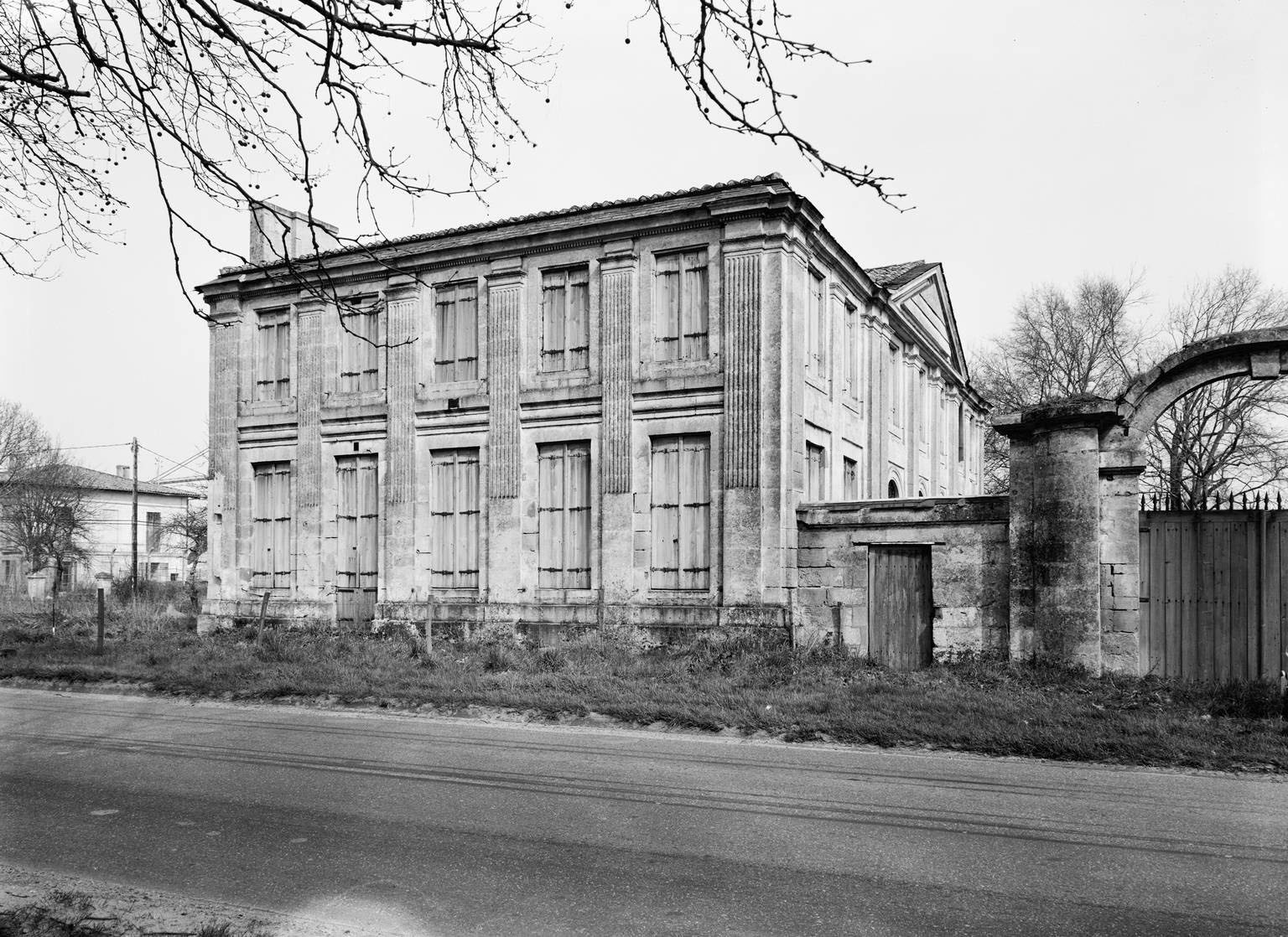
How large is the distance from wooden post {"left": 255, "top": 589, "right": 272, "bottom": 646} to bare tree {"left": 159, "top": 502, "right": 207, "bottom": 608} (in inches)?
1307

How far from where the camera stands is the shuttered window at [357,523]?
21.5m

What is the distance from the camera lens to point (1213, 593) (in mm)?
13156

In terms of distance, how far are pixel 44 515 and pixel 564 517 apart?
4086 centimetres

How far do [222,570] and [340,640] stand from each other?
5.42 metres

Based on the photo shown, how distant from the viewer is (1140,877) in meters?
5.51

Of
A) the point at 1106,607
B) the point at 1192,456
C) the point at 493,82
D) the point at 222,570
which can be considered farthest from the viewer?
the point at 1192,456

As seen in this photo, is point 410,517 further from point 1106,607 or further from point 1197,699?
point 1197,699

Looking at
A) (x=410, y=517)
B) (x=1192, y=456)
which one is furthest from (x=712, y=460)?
(x=1192, y=456)

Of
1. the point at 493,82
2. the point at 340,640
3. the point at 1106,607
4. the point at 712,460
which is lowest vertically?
the point at 340,640

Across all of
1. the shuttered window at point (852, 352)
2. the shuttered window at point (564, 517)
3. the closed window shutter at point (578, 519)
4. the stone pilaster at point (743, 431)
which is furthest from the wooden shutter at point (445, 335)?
the shuttered window at point (852, 352)

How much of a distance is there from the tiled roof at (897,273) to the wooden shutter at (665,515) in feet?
25.6

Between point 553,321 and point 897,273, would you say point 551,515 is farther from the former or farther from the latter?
point 897,273

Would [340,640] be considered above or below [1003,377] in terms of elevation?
below

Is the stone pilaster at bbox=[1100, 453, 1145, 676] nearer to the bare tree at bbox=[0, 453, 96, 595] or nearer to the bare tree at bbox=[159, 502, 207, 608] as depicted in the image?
the bare tree at bbox=[0, 453, 96, 595]
